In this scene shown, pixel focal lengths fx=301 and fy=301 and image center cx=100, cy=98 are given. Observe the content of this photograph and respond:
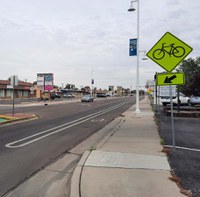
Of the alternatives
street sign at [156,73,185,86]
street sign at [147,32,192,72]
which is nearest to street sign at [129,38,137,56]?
street sign at [147,32,192,72]

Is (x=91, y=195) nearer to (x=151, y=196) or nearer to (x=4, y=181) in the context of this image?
(x=151, y=196)

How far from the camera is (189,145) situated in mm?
10289

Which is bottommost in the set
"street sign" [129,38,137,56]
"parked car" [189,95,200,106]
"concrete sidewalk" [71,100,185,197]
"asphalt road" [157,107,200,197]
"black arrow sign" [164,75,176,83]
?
"asphalt road" [157,107,200,197]

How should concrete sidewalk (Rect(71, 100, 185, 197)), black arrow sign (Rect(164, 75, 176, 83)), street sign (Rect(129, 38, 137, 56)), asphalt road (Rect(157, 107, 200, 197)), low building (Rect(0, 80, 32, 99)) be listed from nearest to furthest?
concrete sidewalk (Rect(71, 100, 185, 197)), asphalt road (Rect(157, 107, 200, 197)), black arrow sign (Rect(164, 75, 176, 83)), street sign (Rect(129, 38, 137, 56)), low building (Rect(0, 80, 32, 99))

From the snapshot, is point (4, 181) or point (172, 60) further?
point (172, 60)

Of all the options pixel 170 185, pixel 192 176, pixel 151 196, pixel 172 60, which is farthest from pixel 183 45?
pixel 151 196

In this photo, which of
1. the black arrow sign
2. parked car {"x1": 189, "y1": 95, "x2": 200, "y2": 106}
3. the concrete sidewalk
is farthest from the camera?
parked car {"x1": 189, "y1": 95, "x2": 200, "y2": 106}

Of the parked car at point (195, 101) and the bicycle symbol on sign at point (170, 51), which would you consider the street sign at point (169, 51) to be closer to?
the bicycle symbol on sign at point (170, 51)

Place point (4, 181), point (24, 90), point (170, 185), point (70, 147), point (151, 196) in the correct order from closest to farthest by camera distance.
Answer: point (151, 196), point (170, 185), point (4, 181), point (70, 147), point (24, 90)

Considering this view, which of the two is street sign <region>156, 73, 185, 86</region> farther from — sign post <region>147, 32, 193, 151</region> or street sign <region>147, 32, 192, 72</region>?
street sign <region>147, 32, 192, 72</region>

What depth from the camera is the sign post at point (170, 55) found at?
8375 mm

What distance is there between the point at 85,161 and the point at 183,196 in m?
2.90

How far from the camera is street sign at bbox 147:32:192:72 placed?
8.36 meters

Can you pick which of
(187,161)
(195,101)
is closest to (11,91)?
(195,101)
